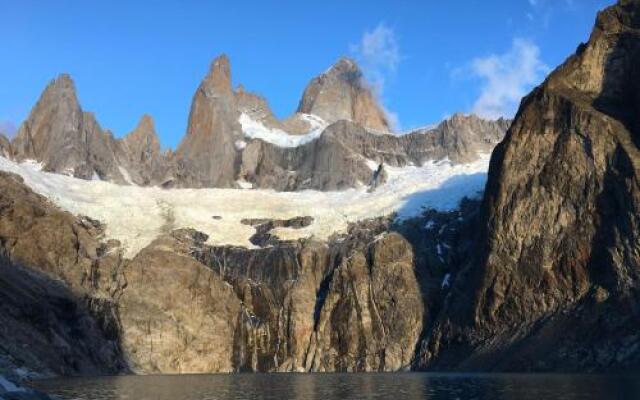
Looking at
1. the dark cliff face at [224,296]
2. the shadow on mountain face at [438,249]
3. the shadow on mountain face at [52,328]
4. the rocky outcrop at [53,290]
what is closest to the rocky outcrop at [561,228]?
the shadow on mountain face at [438,249]

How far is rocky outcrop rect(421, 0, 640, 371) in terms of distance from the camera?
121 m

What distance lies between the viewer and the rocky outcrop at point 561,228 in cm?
12144

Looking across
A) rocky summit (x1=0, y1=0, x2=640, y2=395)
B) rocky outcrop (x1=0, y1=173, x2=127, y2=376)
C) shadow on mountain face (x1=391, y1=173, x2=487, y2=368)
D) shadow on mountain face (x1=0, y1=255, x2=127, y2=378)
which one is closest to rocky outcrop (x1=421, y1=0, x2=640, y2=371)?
rocky summit (x1=0, y1=0, x2=640, y2=395)

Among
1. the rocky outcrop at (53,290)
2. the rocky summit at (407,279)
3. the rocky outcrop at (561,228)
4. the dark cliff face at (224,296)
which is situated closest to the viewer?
the rocky outcrop at (561,228)

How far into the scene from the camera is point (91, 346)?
14288 centimetres

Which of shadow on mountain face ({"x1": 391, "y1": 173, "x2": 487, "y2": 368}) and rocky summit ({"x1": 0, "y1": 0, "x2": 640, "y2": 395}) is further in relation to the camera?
shadow on mountain face ({"x1": 391, "y1": 173, "x2": 487, "y2": 368})

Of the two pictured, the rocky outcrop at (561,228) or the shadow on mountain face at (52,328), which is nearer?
the shadow on mountain face at (52,328)

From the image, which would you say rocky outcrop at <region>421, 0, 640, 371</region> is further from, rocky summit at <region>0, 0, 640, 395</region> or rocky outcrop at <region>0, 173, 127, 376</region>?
rocky outcrop at <region>0, 173, 127, 376</region>

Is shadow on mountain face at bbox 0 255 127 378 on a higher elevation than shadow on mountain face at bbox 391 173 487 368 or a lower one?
lower

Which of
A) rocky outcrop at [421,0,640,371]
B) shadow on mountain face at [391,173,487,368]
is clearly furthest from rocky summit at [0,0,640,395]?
shadow on mountain face at [391,173,487,368]

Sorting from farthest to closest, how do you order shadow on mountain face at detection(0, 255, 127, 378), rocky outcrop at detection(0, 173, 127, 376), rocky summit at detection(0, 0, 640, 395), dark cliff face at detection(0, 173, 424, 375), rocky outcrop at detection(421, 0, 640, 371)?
dark cliff face at detection(0, 173, 424, 375) < rocky summit at detection(0, 0, 640, 395) < rocky outcrop at detection(0, 173, 127, 376) < rocky outcrop at detection(421, 0, 640, 371) < shadow on mountain face at detection(0, 255, 127, 378)

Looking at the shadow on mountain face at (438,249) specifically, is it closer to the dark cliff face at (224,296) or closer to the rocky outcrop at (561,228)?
the dark cliff face at (224,296)

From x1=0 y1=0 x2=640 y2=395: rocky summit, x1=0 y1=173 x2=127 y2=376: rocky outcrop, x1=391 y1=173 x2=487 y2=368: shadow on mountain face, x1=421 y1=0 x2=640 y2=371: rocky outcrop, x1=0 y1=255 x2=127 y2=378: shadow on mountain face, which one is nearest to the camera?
x1=0 y1=255 x2=127 y2=378: shadow on mountain face

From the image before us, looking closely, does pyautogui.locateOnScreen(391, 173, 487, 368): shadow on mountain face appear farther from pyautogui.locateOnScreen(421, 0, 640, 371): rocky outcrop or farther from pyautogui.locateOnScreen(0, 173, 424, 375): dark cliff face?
pyautogui.locateOnScreen(421, 0, 640, 371): rocky outcrop
